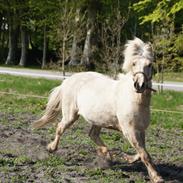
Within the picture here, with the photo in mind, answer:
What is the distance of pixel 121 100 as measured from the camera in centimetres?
721

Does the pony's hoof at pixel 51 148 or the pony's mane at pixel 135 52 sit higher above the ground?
the pony's mane at pixel 135 52

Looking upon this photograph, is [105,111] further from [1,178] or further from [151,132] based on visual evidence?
[151,132]

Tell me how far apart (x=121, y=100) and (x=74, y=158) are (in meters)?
1.57

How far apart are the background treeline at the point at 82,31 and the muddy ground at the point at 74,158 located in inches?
381

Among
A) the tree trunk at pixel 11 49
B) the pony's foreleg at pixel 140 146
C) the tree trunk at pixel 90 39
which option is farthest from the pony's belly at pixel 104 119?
the tree trunk at pixel 11 49

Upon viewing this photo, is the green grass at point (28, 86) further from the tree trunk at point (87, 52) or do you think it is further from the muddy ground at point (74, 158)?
the tree trunk at point (87, 52)

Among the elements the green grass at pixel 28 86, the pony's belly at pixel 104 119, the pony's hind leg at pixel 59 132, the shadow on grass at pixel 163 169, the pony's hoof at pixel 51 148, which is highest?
the pony's belly at pixel 104 119

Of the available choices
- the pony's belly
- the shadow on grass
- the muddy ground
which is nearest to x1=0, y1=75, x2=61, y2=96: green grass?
the muddy ground

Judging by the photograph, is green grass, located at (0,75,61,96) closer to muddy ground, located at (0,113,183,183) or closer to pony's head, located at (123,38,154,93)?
muddy ground, located at (0,113,183,183)

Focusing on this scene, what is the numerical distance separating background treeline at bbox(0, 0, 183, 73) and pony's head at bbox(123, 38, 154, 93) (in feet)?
42.5

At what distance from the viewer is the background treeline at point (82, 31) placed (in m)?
20.9

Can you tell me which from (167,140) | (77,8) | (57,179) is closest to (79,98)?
(57,179)

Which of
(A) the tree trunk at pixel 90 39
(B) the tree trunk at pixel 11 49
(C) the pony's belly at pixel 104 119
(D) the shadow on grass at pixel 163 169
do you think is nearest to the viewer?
(D) the shadow on grass at pixel 163 169

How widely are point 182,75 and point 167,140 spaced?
23.9 meters
